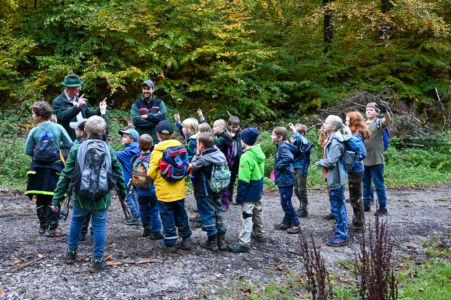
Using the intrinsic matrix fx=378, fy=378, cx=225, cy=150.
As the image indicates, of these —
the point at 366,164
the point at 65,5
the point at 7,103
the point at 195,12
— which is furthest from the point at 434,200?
the point at 7,103

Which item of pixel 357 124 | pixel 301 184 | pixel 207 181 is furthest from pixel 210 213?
pixel 357 124

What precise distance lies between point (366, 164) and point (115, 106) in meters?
10.5

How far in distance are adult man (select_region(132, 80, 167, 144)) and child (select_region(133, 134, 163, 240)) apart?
4.66ft

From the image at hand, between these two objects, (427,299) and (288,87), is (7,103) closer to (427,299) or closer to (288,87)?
(288,87)

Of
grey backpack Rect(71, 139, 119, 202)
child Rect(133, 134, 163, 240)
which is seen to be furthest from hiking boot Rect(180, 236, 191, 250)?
grey backpack Rect(71, 139, 119, 202)

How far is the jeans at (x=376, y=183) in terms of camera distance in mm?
7488

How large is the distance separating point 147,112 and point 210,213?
2.82 meters

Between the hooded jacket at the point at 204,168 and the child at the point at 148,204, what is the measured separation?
705mm

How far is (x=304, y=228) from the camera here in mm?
6699

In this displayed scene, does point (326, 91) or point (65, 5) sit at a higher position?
point (65, 5)

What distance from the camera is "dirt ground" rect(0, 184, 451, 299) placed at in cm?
413

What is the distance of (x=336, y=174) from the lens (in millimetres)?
5816

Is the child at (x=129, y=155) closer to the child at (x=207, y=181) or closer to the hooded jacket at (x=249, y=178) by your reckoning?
the child at (x=207, y=181)

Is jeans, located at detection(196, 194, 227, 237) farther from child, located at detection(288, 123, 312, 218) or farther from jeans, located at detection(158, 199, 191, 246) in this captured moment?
child, located at detection(288, 123, 312, 218)
